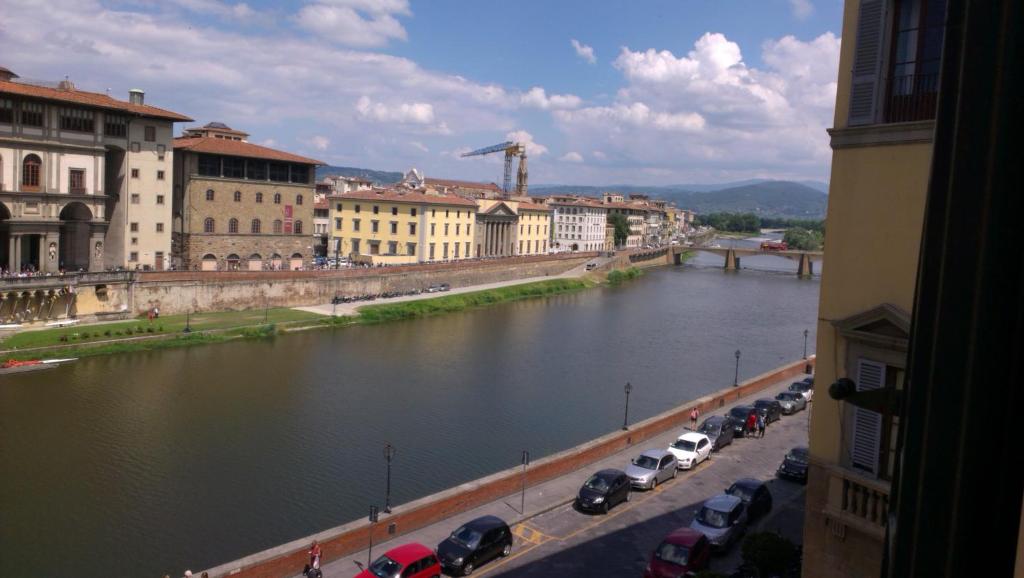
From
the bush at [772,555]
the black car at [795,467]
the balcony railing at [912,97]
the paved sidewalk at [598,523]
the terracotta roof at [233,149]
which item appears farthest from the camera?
the terracotta roof at [233,149]

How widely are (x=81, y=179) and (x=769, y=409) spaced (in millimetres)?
25289

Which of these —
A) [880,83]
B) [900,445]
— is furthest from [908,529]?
[880,83]

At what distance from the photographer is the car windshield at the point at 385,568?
A: 31.3 ft

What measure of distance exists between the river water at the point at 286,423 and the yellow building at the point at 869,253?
995cm

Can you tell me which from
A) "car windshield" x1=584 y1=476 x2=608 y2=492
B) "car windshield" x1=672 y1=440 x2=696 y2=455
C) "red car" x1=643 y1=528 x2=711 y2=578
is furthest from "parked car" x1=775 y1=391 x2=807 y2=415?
"red car" x1=643 y1=528 x2=711 y2=578

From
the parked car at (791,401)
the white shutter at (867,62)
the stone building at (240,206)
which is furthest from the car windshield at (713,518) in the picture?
the stone building at (240,206)

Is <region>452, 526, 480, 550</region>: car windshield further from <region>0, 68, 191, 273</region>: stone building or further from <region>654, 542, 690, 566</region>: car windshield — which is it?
<region>0, 68, 191, 273</region>: stone building

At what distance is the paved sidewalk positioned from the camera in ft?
35.2

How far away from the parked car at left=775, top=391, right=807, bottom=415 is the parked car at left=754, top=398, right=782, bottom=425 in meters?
0.51

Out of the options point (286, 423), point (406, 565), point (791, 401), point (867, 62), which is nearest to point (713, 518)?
point (406, 565)

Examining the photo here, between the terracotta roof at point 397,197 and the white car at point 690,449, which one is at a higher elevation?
the terracotta roof at point 397,197

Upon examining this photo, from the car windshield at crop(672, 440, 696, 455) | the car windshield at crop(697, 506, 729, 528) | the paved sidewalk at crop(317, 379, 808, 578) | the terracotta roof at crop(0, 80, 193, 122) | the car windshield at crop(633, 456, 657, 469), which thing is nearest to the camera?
the paved sidewalk at crop(317, 379, 808, 578)

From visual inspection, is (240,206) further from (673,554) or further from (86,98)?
(673,554)

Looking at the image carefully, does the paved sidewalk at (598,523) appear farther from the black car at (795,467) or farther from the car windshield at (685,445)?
the car windshield at (685,445)
